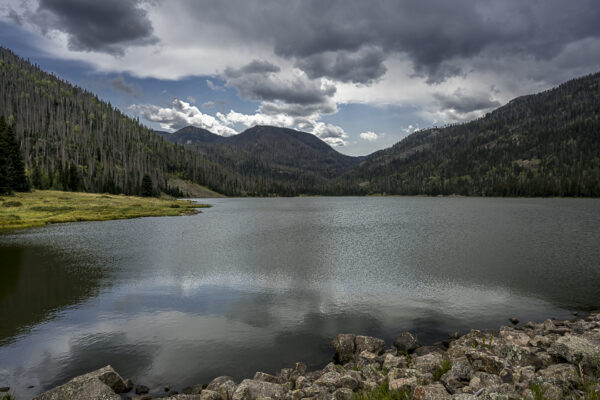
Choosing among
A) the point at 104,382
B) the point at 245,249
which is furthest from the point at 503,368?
the point at 245,249

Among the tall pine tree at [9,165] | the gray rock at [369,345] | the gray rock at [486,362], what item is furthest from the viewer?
the tall pine tree at [9,165]

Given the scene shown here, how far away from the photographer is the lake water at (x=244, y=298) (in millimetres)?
17109

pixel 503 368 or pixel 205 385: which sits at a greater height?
pixel 503 368

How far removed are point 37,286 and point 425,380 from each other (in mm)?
33194

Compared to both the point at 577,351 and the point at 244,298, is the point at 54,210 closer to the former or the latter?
the point at 244,298

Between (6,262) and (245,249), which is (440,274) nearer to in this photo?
(245,249)

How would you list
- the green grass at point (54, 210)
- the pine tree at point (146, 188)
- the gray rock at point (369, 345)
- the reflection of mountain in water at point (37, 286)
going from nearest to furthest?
the gray rock at point (369, 345) < the reflection of mountain in water at point (37, 286) < the green grass at point (54, 210) < the pine tree at point (146, 188)

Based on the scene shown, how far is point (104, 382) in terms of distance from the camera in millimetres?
13344

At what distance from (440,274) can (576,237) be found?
37.8 m

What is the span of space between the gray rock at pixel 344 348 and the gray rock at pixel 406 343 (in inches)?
99.7

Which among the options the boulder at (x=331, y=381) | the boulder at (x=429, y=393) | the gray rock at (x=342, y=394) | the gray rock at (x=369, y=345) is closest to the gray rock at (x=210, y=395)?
the boulder at (x=331, y=381)

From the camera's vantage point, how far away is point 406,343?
1800cm

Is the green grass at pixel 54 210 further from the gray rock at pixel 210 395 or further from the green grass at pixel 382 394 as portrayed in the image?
the green grass at pixel 382 394

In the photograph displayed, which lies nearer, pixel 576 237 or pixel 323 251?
pixel 323 251
